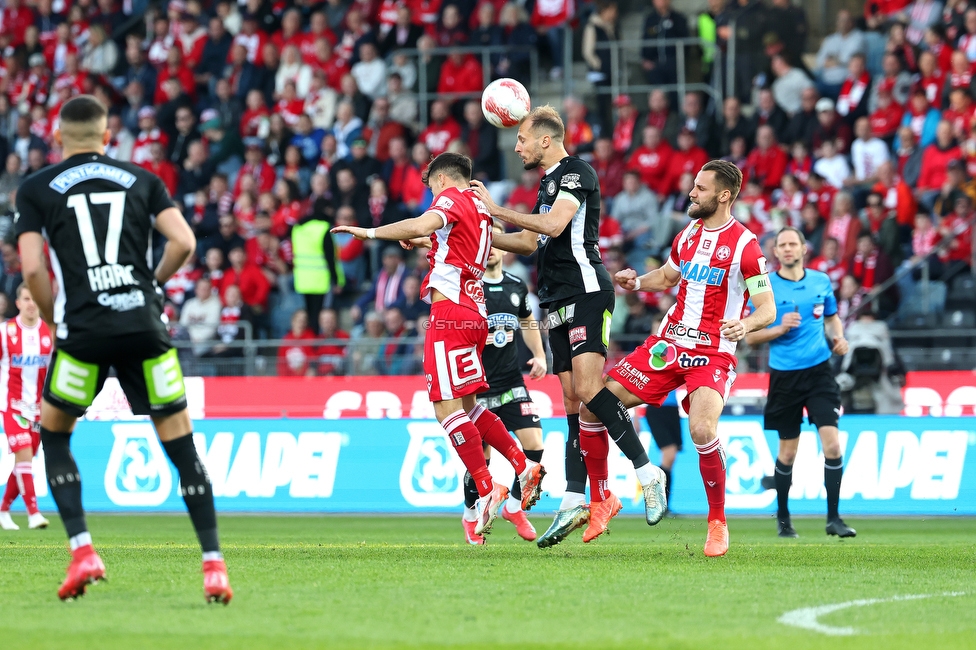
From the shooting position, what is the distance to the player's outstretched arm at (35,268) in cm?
624

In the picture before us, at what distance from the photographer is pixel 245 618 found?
19.6 feet

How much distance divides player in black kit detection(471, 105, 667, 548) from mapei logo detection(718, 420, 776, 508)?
5675mm

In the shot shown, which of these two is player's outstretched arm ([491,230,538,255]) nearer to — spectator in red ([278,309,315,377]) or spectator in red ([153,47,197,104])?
spectator in red ([278,309,315,377])

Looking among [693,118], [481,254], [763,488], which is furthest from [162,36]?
[481,254]

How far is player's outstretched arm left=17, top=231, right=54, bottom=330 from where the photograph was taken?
624 centimetres

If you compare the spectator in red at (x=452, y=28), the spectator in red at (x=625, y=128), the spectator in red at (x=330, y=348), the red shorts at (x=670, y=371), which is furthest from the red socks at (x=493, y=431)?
the spectator in red at (x=452, y=28)

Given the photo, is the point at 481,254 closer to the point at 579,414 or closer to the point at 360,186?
the point at 579,414

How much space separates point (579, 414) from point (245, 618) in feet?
12.8

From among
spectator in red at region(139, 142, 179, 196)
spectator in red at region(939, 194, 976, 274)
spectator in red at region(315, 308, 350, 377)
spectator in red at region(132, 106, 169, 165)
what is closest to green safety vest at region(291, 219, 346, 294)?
spectator in red at region(315, 308, 350, 377)

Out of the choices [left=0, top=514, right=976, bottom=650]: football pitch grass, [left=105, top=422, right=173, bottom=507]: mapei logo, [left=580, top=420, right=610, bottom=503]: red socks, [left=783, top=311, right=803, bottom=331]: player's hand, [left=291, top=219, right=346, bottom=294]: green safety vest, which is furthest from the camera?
[left=291, top=219, right=346, bottom=294]: green safety vest

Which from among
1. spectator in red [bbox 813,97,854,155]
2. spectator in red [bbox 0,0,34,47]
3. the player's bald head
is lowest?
the player's bald head

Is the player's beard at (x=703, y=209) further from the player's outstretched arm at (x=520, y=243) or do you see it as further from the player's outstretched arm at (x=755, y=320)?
the player's outstretched arm at (x=520, y=243)

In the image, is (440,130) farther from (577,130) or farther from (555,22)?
(555,22)

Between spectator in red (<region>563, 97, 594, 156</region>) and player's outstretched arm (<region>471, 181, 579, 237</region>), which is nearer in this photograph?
player's outstretched arm (<region>471, 181, 579, 237</region>)
